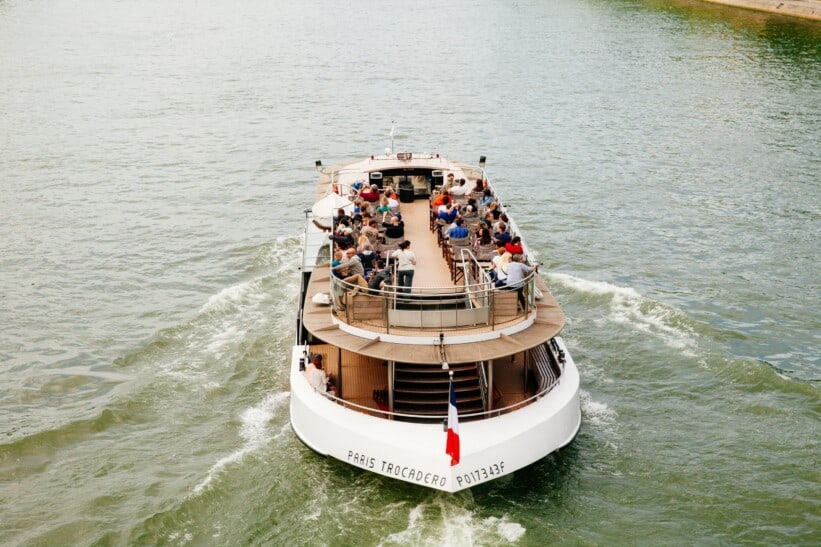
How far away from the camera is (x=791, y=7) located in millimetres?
89188

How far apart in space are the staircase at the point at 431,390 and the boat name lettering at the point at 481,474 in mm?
1805

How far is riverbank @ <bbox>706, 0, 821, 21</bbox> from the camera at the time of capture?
86325mm

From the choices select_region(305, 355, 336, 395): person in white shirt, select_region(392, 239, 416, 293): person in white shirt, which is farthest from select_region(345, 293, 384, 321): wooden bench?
select_region(305, 355, 336, 395): person in white shirt

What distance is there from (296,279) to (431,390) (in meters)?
13.9

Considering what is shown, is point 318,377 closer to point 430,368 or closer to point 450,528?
point 430,368

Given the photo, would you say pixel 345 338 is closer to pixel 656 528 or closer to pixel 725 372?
pixel 656 528

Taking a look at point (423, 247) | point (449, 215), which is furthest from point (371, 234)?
point (449, 215)

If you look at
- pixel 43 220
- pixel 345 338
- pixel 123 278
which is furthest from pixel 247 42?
pixel 345 338

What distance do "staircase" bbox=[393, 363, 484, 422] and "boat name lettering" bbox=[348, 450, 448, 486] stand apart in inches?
57.2

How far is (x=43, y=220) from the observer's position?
38906 millimetres

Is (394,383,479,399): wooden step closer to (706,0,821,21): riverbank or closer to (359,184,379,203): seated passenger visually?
(359,184,379,203): seated passenger

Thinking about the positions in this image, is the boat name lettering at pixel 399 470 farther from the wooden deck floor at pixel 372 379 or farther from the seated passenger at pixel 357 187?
the seated passenger at pixel 357 187

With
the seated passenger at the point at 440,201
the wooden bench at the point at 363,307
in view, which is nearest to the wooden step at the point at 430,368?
the wooden bench at the point at 363,307

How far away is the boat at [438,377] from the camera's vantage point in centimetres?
1798
